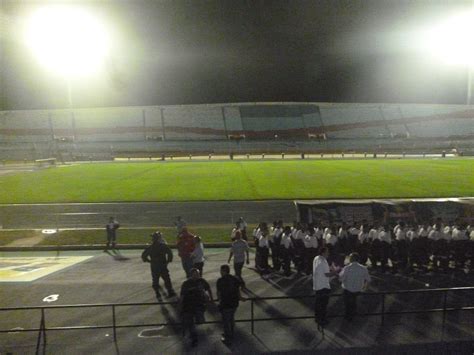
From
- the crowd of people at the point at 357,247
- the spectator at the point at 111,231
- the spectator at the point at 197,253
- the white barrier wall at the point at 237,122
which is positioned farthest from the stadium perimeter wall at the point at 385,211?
the white barrier wall at the point at 237,122

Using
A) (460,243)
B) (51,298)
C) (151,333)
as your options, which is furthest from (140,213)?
(460,243)

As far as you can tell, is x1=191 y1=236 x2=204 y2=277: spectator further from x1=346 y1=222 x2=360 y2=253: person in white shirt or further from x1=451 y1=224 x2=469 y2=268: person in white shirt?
x1=451 y1=224 x2=469 y2=268: person in white shirt

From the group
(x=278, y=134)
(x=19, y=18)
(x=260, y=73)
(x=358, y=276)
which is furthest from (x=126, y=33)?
(x=278, y=134)

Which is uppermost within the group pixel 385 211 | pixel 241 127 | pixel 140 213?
pixel 241 127

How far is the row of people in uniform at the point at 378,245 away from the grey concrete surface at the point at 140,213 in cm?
805

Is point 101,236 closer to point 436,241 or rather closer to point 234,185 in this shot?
point 436,241

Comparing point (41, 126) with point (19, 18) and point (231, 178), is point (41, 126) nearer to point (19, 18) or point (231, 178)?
point (231, 178)

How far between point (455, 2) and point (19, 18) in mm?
8747

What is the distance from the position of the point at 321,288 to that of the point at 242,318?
1.89 metres

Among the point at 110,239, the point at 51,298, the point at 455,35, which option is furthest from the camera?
the point at 455,35

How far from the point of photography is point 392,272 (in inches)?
458

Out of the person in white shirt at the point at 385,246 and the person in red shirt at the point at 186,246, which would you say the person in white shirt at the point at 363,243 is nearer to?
the person in white shirt at the point at 385,246

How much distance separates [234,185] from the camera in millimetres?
30234

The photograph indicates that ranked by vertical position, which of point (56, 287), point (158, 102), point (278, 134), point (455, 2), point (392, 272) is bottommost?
point (392, 272)
